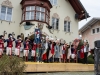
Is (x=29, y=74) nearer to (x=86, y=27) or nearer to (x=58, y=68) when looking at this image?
(x=58, y=68)

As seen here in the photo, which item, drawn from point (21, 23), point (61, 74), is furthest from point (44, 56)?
point (21, 23)

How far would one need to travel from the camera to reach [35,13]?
674 inches

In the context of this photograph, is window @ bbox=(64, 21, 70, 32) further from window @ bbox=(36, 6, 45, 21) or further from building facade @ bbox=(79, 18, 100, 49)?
building facade @ bbox=(79, 18, 100, 49)

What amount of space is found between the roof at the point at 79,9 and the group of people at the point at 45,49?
800 centimetres

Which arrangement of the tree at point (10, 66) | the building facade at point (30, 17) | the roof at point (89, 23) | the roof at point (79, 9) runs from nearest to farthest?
the tree at point (10, 66)
the building facade at point (30, 17)
the roof at point (79, 9)
the roof at point (89, 23)

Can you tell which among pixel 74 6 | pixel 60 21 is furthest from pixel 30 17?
pixel 74 6

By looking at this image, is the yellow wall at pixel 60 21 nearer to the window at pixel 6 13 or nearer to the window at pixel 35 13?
the window at pixel 6 13

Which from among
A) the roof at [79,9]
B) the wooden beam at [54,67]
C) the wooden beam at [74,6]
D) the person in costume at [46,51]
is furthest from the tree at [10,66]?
the wooden beam at [74,6]

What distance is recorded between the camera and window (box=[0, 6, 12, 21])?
16922 millimetres

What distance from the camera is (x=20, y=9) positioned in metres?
18.0

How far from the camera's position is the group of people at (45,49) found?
10859 mm

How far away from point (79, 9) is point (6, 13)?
8900mm

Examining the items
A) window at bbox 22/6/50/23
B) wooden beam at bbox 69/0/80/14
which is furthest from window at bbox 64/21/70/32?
window at bbox 22/6/50/23

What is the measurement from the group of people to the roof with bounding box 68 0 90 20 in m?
8.00
